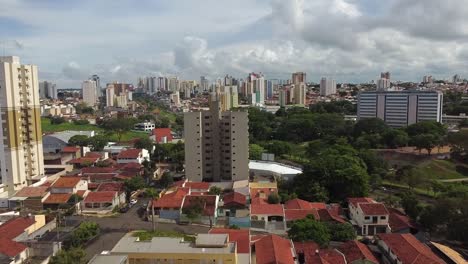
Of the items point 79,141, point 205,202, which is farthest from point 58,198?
point 79,141

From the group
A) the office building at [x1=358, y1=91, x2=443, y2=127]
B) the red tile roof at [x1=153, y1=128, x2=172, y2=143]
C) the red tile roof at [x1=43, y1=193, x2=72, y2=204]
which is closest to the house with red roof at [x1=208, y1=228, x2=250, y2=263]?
the red tile roof at [x1=43, y1=193, x2=72, y2=204]

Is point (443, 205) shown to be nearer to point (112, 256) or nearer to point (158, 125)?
point (112, 256)

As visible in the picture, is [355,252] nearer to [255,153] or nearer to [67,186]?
[67,186]

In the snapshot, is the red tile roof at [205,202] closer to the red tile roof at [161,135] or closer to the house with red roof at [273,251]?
the house with red roof at [273,251]

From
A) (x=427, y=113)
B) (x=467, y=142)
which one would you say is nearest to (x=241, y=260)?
(x=467, y=142)

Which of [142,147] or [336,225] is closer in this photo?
[336,225]

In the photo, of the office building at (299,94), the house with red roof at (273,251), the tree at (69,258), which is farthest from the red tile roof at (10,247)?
the office building at (299,94)
